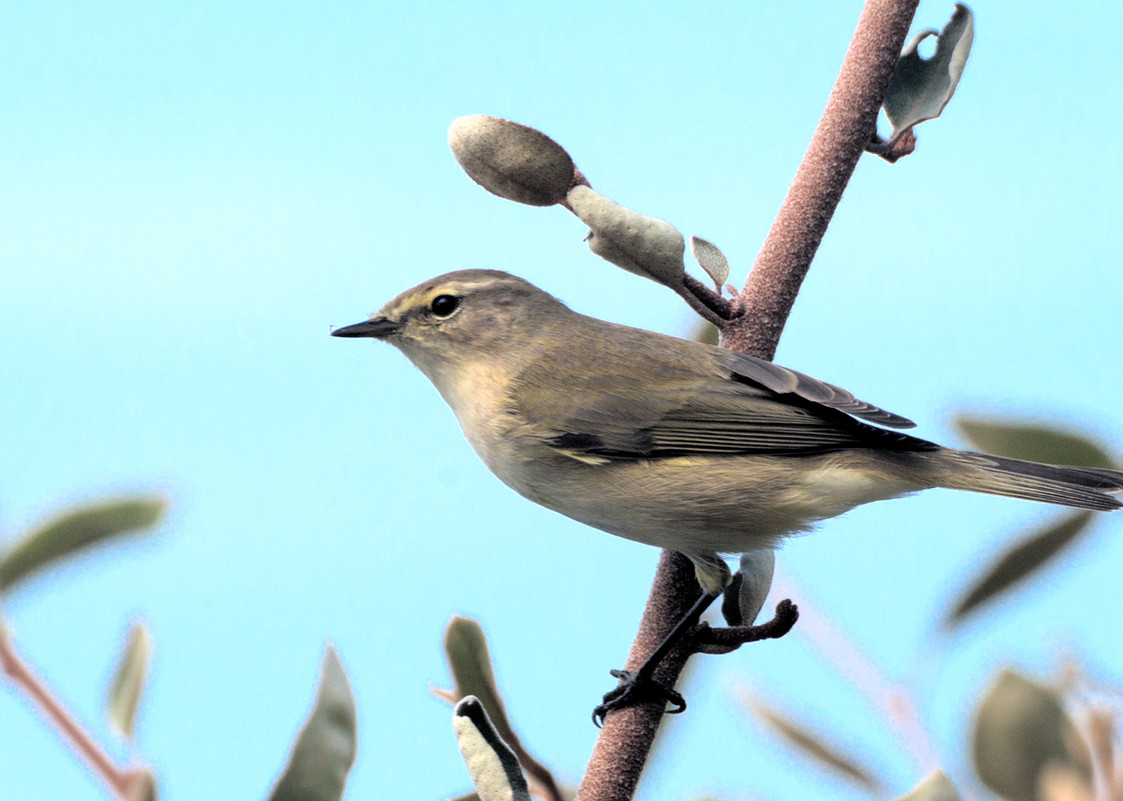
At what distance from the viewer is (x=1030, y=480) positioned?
1814 millimetres

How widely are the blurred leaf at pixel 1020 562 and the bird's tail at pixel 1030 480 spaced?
0.44 metres

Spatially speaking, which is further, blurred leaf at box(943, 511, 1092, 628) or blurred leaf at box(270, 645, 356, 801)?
blurred leaf at box(943, 511, 1092, 628)

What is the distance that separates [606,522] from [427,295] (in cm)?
65

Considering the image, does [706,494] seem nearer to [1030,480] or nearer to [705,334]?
[705,334]

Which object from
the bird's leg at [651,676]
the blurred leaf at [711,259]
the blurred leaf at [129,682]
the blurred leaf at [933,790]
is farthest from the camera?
the blurred leaf at [711,259]

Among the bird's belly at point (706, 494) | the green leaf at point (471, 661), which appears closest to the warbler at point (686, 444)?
the bird's belly at point (706, 494)

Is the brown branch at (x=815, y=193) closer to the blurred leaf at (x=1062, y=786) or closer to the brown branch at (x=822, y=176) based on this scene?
the brown branch at (x=822, y=176)

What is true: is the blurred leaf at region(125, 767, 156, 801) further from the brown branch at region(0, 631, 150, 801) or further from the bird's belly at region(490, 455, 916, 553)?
the bird's belly at region(490, 455, 916, 553)

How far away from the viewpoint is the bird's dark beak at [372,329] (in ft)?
6.51

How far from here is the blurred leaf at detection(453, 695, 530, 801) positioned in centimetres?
99

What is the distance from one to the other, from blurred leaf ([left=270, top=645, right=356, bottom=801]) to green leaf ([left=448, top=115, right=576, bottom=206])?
0.63 m

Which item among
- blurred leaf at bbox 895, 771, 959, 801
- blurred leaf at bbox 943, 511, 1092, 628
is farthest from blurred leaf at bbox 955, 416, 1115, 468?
blurred leaf at bbox 895, 771, 959, 801

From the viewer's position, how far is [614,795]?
1283mm

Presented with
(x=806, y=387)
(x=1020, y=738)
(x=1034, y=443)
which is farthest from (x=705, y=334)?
(x=1020, y=738)
